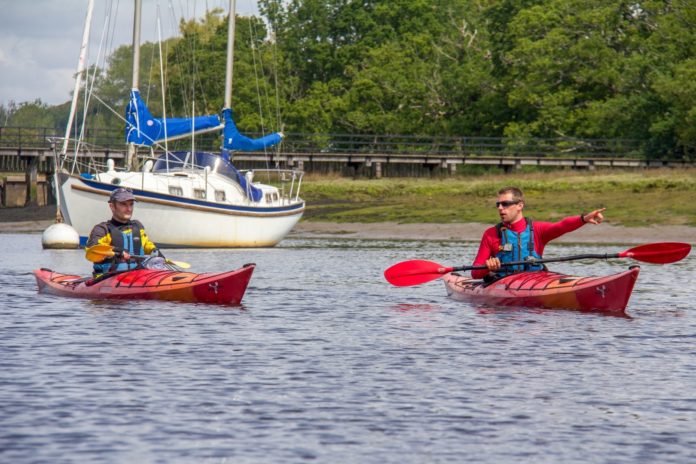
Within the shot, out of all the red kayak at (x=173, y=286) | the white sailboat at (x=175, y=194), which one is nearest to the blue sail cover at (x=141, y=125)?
the white sailboat at (x=175, y=194)

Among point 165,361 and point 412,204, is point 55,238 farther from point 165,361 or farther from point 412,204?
point 165,361

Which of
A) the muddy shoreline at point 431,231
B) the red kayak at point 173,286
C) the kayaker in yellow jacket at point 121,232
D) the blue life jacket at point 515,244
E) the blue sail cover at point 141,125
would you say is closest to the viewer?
the blue life jacket at point 515,244

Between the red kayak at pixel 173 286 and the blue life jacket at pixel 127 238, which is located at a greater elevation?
the blue life jacket at pixel 127 238

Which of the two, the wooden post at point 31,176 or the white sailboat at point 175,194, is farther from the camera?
the wooden post at point 31,176

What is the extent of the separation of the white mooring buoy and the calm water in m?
14.1

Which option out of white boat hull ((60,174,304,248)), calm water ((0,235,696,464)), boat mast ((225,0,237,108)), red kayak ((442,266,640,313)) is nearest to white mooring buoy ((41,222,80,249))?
white boat hull ((60,174,304,248))

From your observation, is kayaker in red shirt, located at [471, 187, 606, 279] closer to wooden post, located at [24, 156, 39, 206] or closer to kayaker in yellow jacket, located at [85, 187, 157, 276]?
kayaker in yellow jacket, located at [85, 187, 157, 276]

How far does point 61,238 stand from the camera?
33500 millimetres

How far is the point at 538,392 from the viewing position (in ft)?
35.0

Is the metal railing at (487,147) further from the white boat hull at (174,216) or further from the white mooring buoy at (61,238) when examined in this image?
the white boat hull at (174,216)

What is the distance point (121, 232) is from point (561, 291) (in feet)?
19.0

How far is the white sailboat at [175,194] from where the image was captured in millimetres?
32406

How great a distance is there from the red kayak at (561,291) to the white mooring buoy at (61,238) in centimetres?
1875

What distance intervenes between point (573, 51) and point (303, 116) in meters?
19.7
